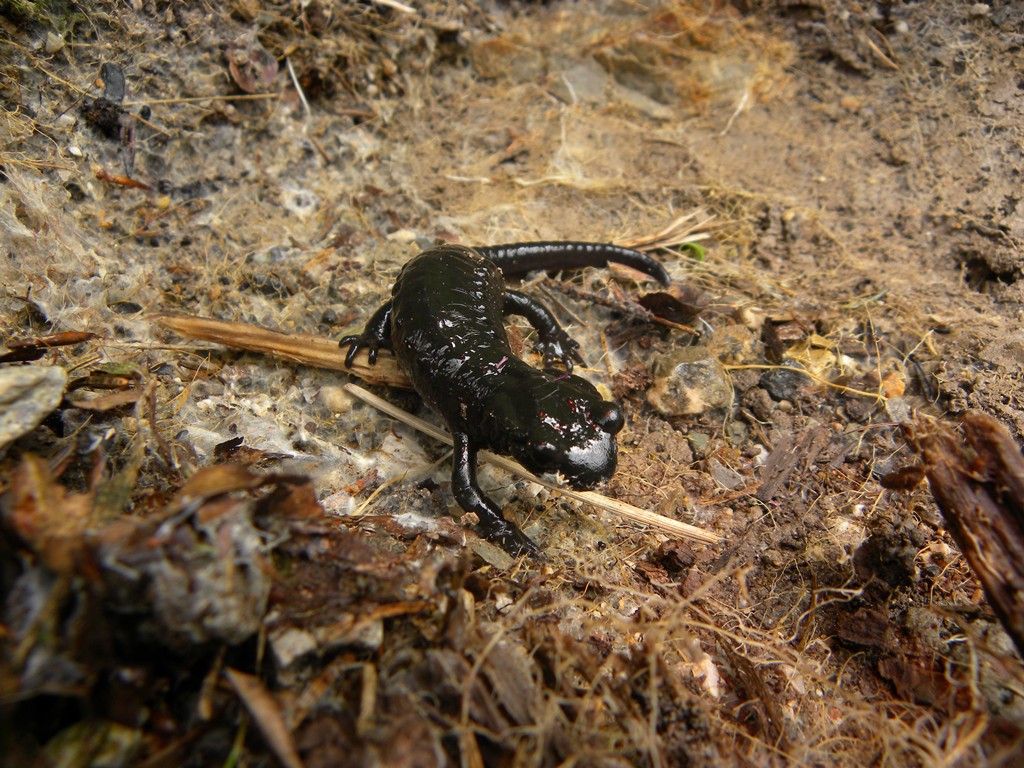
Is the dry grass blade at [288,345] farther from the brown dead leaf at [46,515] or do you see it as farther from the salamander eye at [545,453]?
the brown dead leaf at [46,515]

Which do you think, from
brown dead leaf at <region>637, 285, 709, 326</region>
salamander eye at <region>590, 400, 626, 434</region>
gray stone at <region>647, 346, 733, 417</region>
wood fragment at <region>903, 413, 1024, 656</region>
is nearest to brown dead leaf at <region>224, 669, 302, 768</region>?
salamander eye at <region>590, 400, 626, 434</region>

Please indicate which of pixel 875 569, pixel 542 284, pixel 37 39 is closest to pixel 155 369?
pixel 37 39

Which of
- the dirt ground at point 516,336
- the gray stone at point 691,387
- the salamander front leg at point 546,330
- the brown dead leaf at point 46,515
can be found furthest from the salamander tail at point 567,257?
the brown dead leaf at point 46,515

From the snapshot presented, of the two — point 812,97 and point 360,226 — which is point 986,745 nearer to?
point 360,226

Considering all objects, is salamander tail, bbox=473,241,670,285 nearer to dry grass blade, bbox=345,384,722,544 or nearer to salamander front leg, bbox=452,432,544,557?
dry grass blade, bbox=345,384,722,544

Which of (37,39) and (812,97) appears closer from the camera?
(37,39)

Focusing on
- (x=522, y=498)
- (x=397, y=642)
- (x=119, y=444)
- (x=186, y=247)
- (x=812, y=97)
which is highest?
(x=812, y=97)
